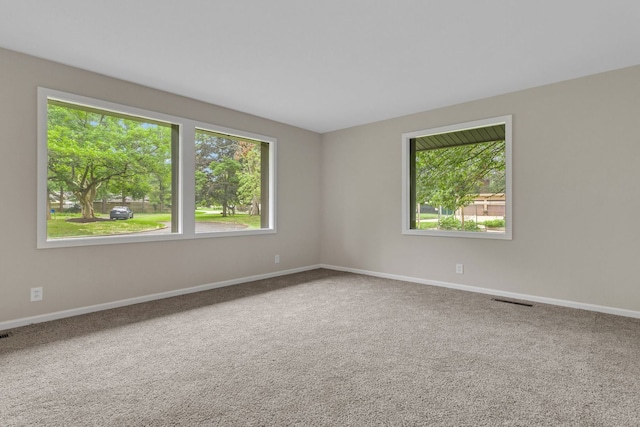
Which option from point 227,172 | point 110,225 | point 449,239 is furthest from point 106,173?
point 449,239

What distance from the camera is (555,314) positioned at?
3357 millimetres

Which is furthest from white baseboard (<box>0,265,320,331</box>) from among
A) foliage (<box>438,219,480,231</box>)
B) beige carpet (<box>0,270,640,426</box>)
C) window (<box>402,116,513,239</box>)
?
foliage (<box>438,219,480,231</box>)

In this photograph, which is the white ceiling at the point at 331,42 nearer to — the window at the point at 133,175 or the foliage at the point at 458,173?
the window at the point at 133,175

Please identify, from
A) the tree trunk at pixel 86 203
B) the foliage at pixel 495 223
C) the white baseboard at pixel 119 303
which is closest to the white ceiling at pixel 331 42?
the tree trunk at pixel 86 203

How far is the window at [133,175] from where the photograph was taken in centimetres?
329

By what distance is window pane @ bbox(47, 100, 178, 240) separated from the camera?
331cm

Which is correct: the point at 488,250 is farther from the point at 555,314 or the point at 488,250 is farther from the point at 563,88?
the point at 563,88

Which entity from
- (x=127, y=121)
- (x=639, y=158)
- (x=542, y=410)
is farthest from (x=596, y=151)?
(x=127, y=121)

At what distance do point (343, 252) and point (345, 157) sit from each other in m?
1.62

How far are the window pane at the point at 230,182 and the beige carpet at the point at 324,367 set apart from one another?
57.5 inches

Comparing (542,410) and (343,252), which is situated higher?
(343,252)

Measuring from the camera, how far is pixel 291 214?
5543 millimetres

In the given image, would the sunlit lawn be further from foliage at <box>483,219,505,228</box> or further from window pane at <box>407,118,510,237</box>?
foliage at <box>483,219,505,228</box>

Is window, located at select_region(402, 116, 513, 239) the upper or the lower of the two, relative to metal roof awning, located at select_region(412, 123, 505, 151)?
lower
